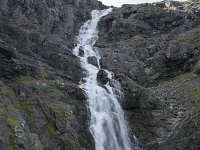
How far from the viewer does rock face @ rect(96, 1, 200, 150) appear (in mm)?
54281

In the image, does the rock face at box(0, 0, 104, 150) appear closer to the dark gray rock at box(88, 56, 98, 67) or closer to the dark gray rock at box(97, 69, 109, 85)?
the dark gray rock at box(97, 69, 109, 85)

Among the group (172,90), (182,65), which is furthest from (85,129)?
(182,65)

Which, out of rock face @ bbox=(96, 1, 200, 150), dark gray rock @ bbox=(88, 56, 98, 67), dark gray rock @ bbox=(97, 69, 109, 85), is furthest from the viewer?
dark gray rock @ bbox=(88, 56, 98, 67)

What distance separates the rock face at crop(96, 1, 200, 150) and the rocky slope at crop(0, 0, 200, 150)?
16 cm

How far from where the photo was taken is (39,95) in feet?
162

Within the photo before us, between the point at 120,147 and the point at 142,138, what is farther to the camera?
the point at 142,138

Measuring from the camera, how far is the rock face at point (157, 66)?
5428 centimetres

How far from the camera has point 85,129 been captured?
4838 cm

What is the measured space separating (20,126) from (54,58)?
28.4 metres

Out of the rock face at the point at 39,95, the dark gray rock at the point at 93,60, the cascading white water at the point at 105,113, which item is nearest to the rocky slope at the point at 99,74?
the rock face at the point at 39,95

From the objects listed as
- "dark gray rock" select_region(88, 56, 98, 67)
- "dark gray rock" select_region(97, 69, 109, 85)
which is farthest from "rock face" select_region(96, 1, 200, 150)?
"dark gray rock" select_region(97, 69, 109, 85)

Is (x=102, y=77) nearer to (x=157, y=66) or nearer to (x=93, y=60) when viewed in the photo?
(x=93, y=60)

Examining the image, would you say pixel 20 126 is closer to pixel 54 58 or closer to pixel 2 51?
pixel 2 51

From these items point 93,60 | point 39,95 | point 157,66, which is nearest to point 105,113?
point 39,95
